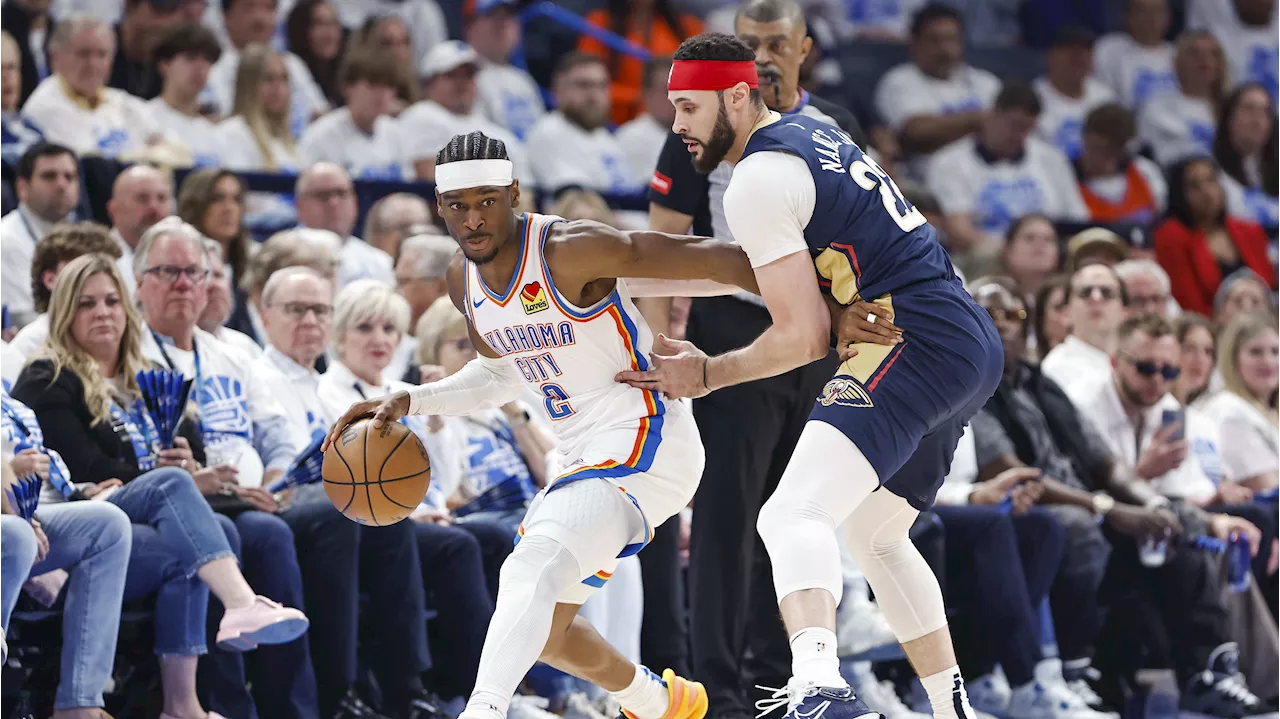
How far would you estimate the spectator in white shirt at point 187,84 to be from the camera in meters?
8.85

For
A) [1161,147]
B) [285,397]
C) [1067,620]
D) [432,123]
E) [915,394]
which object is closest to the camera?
[915,394]

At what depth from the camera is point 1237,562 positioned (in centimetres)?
809

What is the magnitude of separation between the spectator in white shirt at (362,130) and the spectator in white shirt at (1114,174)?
→ 222 inches

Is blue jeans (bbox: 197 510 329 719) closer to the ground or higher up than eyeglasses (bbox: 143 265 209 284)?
closer to the ground

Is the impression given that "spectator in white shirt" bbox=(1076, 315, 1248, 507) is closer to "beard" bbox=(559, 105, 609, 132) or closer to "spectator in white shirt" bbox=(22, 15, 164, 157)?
"beard" bbox=(559, 105, 609, 132)

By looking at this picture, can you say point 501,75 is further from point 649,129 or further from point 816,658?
point 816,658

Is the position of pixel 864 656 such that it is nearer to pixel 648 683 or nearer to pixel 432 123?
pixel 648 683

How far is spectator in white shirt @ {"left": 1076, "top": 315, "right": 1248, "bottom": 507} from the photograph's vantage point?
8188mm

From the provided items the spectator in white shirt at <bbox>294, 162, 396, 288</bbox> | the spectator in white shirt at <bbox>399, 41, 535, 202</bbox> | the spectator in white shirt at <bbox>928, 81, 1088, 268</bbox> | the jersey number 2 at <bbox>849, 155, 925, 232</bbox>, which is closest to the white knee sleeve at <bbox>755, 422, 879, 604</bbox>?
the jersey number 2 at <bbox>849, 155, 925, 232</bbox>

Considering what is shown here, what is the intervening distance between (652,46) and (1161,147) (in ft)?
15.2

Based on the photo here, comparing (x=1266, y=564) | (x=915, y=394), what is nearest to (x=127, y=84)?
(x=915, y=394)

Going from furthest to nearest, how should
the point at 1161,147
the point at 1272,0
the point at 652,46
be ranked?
the point at 1272,0
the point at 1161,147
the point at 652,46

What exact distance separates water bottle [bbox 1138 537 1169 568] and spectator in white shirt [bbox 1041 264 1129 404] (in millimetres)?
957

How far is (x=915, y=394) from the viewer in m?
A: 4.62
